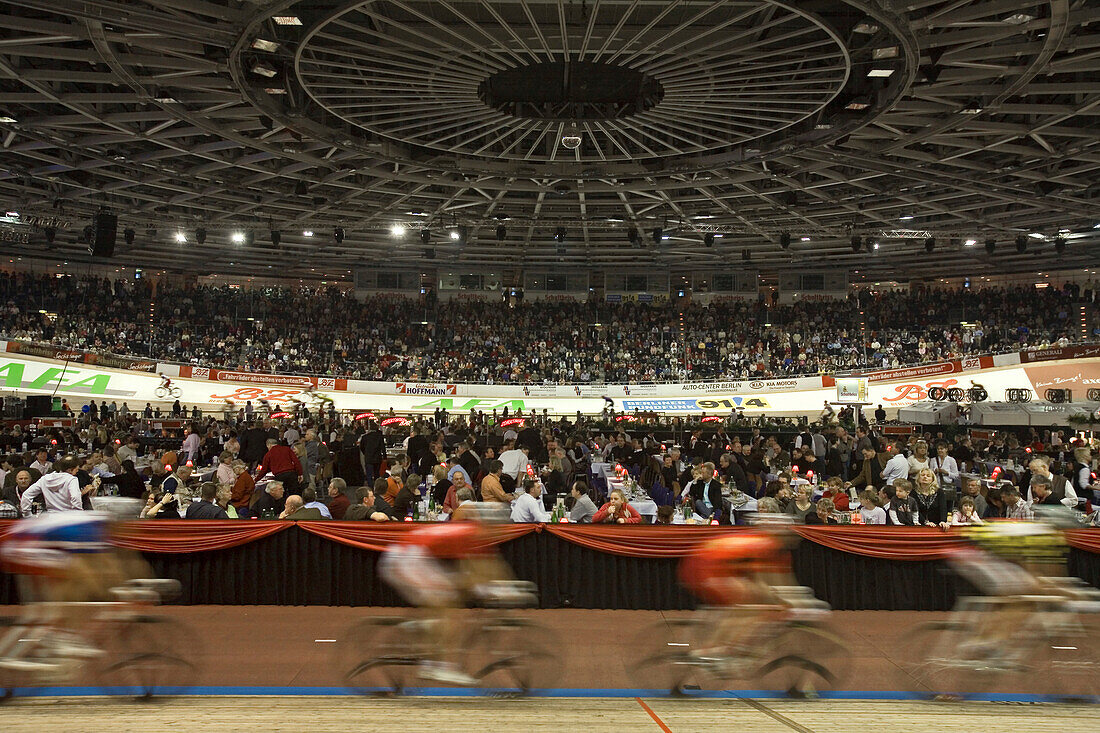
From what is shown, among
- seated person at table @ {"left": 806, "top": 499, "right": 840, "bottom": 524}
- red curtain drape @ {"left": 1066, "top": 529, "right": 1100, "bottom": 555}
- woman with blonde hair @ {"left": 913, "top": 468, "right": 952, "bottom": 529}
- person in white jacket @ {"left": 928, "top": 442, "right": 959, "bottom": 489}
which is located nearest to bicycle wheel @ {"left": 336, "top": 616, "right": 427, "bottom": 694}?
seated person at table @ {"left": 806, "top": 499, "right": 840, "bottom": 524}

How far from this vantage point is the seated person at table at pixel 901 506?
30.7 feet

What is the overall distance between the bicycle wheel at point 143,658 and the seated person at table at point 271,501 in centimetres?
344

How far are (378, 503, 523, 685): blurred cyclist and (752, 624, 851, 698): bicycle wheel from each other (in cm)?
203

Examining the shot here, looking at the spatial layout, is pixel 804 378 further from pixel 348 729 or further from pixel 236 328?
pixel 348 729

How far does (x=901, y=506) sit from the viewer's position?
943 centimetres

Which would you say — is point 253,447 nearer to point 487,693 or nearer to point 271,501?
point 271,501

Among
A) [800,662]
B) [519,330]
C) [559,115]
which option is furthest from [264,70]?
[519,330]

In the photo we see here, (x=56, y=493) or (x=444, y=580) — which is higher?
(x=56, y=493)

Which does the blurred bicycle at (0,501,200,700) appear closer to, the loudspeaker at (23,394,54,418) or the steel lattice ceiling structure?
the steel lattice ceiling structure

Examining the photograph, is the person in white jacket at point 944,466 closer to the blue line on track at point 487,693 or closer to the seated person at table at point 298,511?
the blue line on track at point 487,693

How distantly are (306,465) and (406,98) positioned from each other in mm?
7799

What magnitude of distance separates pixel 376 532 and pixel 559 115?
10.7 meters

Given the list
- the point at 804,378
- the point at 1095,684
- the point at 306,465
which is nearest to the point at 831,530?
the point at 1095,684

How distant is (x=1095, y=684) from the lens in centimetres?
663
